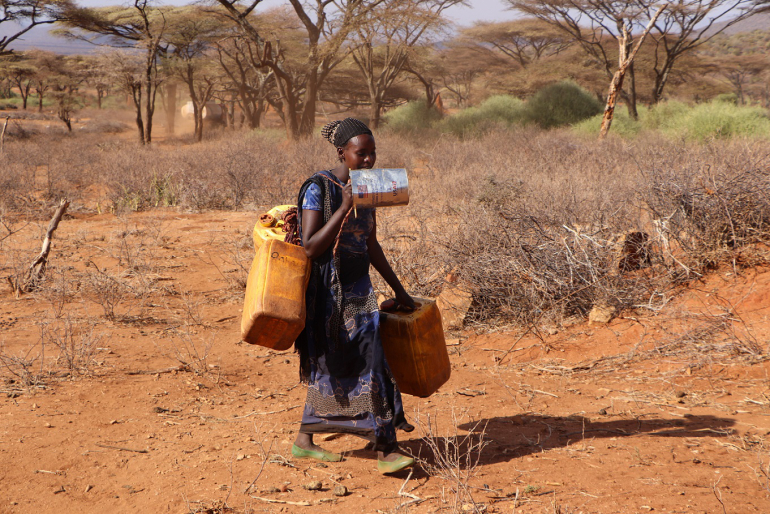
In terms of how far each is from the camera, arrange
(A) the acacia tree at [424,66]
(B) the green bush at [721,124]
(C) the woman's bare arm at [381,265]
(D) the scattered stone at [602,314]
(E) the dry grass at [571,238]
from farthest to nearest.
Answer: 1. (A) the acacia tree at [424,66]
2. (B) the green bush at [721,124]
3. (E) the dry grass at [571,238]
4. (D) the scattered stone at [602,314]
5. (C) the woman's bare arm at [381,265]

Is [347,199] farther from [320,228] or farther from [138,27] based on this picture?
[138,27]

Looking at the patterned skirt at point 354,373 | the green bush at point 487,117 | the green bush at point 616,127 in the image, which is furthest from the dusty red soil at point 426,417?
the green bush at point 487,117

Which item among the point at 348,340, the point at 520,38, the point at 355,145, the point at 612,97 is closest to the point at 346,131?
the point at 355,145

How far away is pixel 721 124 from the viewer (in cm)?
1192

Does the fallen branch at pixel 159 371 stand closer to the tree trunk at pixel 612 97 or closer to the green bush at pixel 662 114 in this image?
the tree trunk at pixel 612 97

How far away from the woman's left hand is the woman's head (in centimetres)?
49

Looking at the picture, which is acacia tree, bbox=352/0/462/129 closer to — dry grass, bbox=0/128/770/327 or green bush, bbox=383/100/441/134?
green bush, bbox=383/100/441/134

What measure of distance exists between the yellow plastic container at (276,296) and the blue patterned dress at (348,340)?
5.5 inches

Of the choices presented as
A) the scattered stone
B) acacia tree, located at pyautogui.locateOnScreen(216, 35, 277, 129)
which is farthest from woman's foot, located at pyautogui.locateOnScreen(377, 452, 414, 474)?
acacia tree, located at pyautogui.locateOnScreen(216, 35, 277, 129)

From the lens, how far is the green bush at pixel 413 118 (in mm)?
18336

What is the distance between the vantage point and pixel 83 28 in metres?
20.3

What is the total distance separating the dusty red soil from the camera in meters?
2.10

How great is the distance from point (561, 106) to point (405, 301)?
16.1 m

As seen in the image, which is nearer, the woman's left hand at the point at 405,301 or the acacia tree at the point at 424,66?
the woman's left hand at the point at 405,301
